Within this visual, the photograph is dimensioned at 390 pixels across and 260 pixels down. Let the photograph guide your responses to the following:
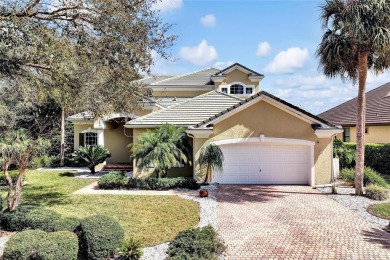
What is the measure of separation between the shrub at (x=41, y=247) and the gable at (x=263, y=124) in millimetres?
11493

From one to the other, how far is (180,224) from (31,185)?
39.1 feet

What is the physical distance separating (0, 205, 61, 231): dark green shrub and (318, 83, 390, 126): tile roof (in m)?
25.9

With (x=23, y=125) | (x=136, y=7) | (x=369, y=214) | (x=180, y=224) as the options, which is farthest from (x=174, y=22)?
(x=23, y=125)

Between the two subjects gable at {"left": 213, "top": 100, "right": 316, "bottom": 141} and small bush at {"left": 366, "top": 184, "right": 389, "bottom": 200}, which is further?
gable at {"left": 213, "top": 100, "right": 316, "bottom": 141}

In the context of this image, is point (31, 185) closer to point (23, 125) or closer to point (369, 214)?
point (23, 125)

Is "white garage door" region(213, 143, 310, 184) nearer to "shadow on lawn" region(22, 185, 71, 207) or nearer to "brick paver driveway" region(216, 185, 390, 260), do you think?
"brick paver driveway" region(216, 185, 390, 260)

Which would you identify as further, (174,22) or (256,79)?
(256,79)

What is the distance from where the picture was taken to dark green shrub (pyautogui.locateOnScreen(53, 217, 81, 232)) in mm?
8906

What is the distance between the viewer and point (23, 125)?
28.1m

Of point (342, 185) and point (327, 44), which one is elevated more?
point (327, 44)

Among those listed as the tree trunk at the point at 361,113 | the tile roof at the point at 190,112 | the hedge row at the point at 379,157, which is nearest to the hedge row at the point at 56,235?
the tile roof at the point at 190,112

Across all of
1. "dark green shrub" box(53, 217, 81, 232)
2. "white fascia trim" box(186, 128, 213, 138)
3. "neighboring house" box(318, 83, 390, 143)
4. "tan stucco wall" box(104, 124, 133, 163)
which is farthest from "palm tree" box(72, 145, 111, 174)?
"neighboring house" box(318, 83, 390, 143)

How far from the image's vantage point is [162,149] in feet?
55.8

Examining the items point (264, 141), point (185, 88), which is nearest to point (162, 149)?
point (264, 141)
